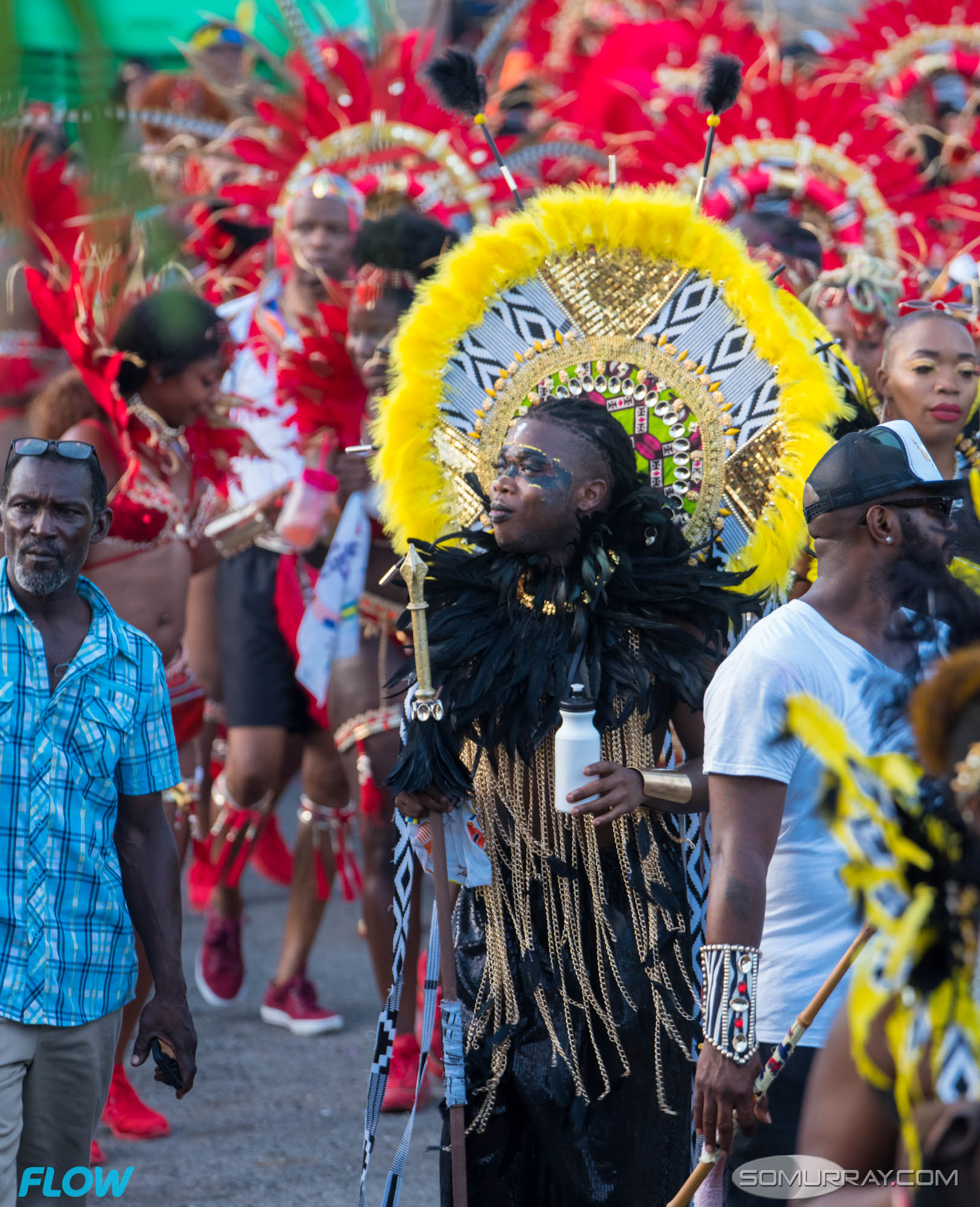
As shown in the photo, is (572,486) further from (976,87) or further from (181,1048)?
(976,87)

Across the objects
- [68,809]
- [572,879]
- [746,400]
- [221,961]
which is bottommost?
[221,961]

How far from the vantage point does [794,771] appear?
2818 millimetres

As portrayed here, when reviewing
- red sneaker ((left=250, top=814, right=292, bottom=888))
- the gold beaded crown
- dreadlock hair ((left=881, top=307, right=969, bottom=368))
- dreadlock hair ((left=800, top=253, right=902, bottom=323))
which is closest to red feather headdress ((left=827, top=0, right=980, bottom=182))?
dreadlock hair ((left=800, top=253, right=902, bottom=323))

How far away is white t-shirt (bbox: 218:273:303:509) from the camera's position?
587cm

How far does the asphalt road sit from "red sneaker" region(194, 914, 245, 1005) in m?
0.05

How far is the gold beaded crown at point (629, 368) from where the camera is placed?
368cm

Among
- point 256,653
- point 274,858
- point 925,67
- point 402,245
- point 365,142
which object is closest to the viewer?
point 402,245

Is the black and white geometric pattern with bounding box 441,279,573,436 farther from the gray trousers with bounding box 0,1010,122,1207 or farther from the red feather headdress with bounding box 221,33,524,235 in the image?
the red feather headdress with bounding box 221,33,524,235

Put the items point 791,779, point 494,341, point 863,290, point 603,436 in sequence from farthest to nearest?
point 863,290 → point 494,341 → point 603,436 → point 791,779

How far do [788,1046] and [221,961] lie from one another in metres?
3.37

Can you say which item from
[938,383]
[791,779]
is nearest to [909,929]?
[791,779]

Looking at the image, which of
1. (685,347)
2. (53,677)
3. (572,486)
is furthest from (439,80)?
(53,677)

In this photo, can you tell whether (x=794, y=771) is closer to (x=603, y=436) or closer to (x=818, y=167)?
(x=603, y=436)

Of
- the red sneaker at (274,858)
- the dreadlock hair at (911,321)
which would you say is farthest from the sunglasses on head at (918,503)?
the red sneaker at (274,858)
